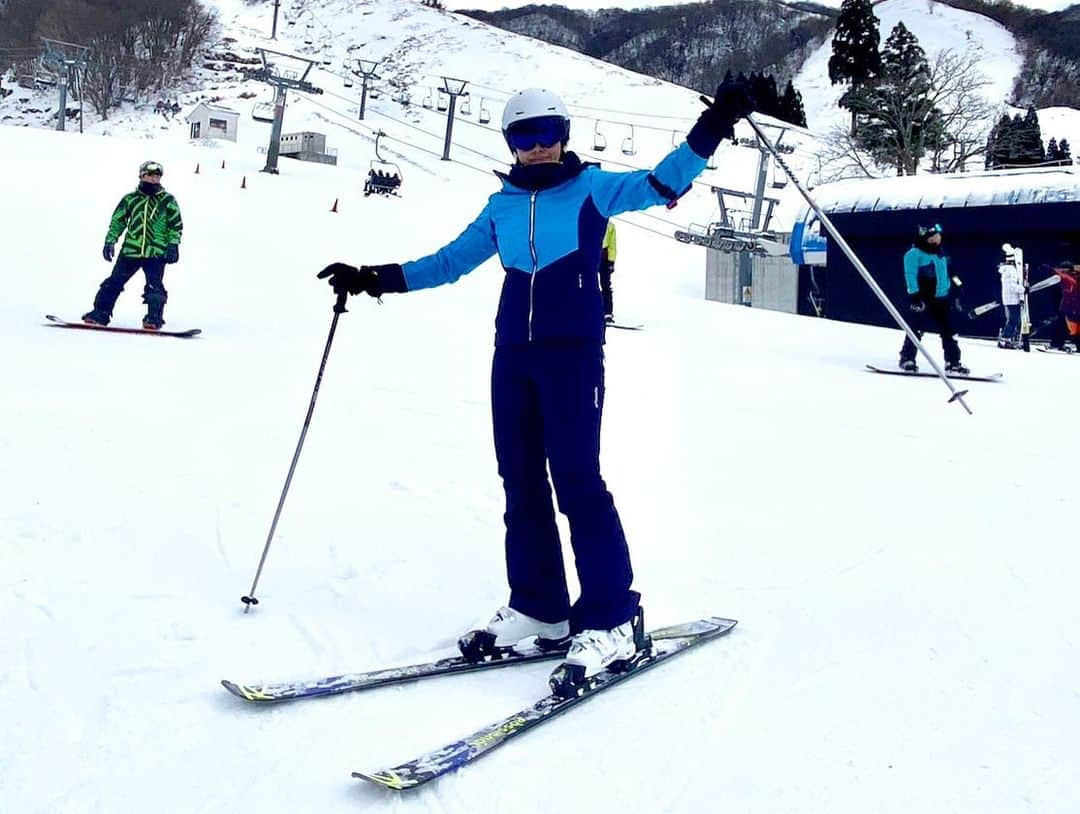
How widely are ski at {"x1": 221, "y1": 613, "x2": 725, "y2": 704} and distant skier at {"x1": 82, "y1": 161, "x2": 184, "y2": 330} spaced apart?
7.08 metres

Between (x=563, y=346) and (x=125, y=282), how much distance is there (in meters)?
A: 7.20

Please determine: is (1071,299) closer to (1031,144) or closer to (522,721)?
(522,721)

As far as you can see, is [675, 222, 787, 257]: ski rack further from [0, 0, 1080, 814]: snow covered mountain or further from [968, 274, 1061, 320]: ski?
[0, 0, 1080, 814]: snow covered mountain

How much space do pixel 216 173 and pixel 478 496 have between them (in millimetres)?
21892

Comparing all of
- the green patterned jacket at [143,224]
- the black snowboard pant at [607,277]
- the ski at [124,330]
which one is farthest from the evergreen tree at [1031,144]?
the ski at [124,330]

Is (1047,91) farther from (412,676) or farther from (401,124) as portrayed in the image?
(412,676)

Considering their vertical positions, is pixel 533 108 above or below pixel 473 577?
above

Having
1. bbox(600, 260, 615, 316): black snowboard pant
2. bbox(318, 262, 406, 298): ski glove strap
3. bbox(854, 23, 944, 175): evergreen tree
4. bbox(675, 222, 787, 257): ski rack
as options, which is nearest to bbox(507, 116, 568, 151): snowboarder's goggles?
bbox(318, 262, 406, 298): ski glove strap

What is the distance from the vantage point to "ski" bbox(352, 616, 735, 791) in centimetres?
214

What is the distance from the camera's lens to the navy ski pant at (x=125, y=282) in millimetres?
8930

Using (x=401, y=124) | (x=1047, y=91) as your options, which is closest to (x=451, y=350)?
(x=401, y=124)

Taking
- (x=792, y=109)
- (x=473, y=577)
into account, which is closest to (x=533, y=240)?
(x=473, y=577)

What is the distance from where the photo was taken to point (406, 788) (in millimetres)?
2094

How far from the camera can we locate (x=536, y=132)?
2895 mm
